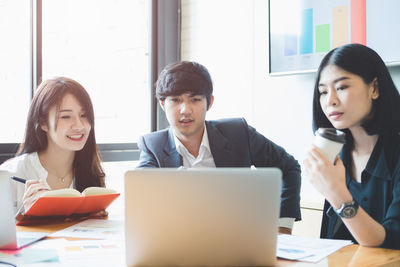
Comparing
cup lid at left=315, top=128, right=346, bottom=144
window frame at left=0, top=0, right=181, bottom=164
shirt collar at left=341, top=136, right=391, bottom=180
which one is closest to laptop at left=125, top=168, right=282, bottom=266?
cup lid at left=315, top=128, right=346, bottom=144

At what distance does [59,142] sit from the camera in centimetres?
196

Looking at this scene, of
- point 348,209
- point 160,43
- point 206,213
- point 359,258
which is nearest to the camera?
point 206,213

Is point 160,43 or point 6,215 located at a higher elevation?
point 160,43

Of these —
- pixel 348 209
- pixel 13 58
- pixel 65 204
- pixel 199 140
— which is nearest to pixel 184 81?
pixel 199 140

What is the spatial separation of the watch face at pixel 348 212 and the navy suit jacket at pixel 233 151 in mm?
738

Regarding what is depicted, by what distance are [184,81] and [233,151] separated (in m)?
0.41

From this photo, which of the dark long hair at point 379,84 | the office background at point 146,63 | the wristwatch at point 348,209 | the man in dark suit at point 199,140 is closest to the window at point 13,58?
the office background at point 146,63

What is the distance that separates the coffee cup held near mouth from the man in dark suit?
2.57ft

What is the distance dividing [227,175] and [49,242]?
64 centimetres

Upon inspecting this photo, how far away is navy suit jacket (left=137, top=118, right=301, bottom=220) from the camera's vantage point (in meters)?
2.12

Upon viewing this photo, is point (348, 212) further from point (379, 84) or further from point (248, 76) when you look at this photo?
point (248, 76)

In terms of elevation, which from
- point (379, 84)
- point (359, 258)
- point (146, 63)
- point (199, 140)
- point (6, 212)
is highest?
point (146, 63)

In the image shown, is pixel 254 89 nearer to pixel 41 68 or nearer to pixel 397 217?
pixel 41 68

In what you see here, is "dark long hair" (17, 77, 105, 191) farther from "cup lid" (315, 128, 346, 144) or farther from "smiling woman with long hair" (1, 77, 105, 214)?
"cup lid" (315, 128, 346, 144)
